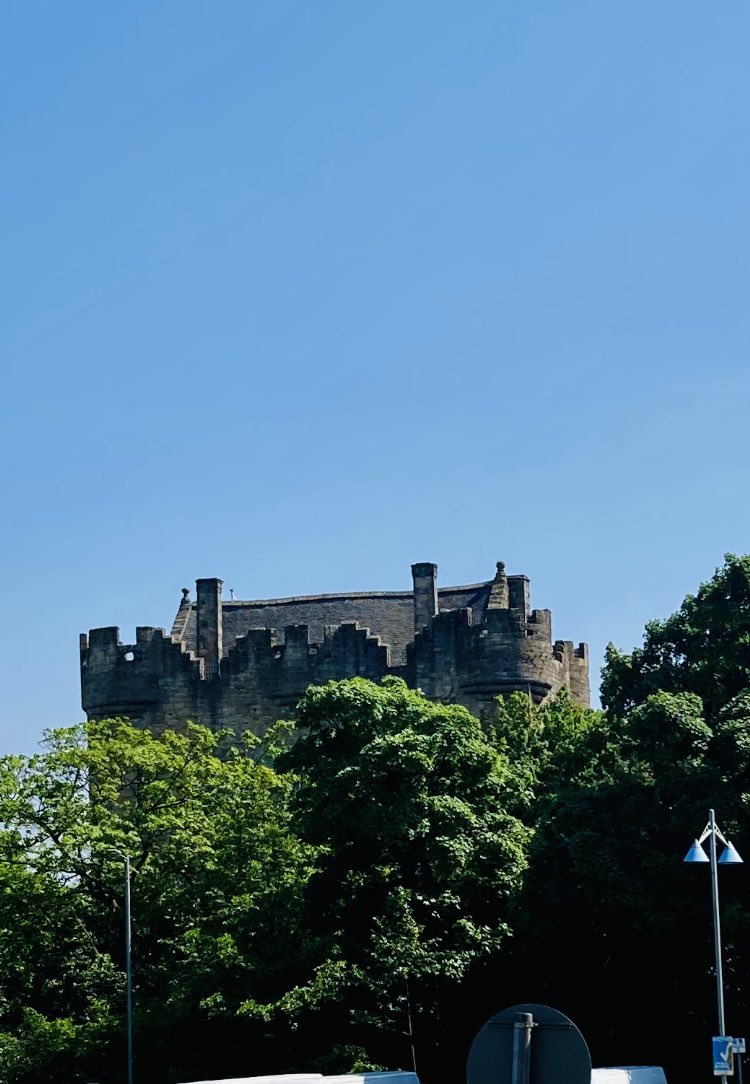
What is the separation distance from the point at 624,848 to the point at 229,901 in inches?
432

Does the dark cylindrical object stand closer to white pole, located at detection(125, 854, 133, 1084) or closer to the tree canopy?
the tree canopy

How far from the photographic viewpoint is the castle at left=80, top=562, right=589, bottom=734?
6197 cm

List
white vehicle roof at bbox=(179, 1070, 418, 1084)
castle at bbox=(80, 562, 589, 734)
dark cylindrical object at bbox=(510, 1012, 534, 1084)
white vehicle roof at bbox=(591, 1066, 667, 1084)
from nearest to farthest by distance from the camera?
dark cylindrical object at bbox=(510, 1012, 534, 1084)
white vehicle roof at bbox=(179, 1070, 418, 1084)
white vehicle roof at bbox=(591, 1066, 667, 1084)
castle at bbox=(80, 562, 589, 734)

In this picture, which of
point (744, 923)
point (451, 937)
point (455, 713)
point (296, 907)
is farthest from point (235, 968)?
point (744, 923)

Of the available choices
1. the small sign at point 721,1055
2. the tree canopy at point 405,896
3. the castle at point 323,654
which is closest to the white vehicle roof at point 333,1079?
the small sign at point 721,1055

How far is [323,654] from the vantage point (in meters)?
65.3

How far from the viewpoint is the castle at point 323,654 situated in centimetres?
6197

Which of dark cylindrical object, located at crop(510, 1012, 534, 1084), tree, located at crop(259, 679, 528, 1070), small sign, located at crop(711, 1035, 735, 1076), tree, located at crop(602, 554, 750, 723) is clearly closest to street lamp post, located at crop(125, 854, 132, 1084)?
tree, located at crop(259, 679, 528, 1070)

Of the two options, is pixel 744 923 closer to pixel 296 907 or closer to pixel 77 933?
pixel 296 907

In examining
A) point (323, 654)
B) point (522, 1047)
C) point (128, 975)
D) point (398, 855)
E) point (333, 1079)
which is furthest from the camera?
point (323, 654)

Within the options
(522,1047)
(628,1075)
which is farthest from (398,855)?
(522,1047)

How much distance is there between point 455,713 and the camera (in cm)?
4466

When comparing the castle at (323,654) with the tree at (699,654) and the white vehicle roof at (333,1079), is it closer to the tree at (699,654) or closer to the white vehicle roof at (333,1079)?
the tree at (699,654)

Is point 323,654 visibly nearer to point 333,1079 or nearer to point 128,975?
point 128,975
